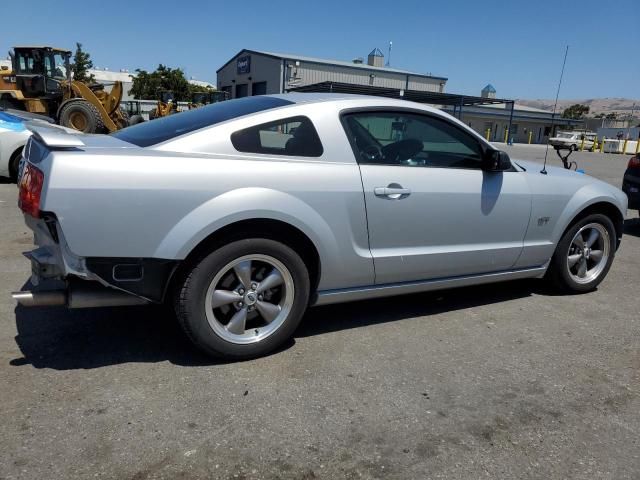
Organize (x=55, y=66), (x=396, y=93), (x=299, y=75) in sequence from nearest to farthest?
(x=55, y=66), (x=396, y=93), (x=299, y=75)

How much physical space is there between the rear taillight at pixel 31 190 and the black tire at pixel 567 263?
153 inches

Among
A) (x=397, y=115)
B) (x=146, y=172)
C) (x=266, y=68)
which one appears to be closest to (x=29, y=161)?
(x=146, y=172)

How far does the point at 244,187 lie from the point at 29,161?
1202 mm

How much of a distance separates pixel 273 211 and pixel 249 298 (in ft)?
1.77

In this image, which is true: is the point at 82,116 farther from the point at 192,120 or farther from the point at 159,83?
the point at 159,83

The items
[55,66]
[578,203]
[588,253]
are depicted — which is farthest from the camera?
[55,66]

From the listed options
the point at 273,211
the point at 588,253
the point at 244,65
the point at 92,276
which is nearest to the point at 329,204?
the point at 273,211

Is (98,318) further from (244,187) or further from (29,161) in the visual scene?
(244,187)

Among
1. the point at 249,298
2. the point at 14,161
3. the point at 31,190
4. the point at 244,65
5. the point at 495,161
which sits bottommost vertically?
the point at 14,161

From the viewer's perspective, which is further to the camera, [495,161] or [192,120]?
[495,161]

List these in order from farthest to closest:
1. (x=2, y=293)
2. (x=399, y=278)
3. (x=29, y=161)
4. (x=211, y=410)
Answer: (x=2, y=293), (x=399, y=278), (x=29, y=161), (x=211, y=410)

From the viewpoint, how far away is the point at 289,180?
3070 millimetres

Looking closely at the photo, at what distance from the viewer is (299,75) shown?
133 feet

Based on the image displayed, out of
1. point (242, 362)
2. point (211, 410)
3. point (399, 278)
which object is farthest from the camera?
point (399, 278)
